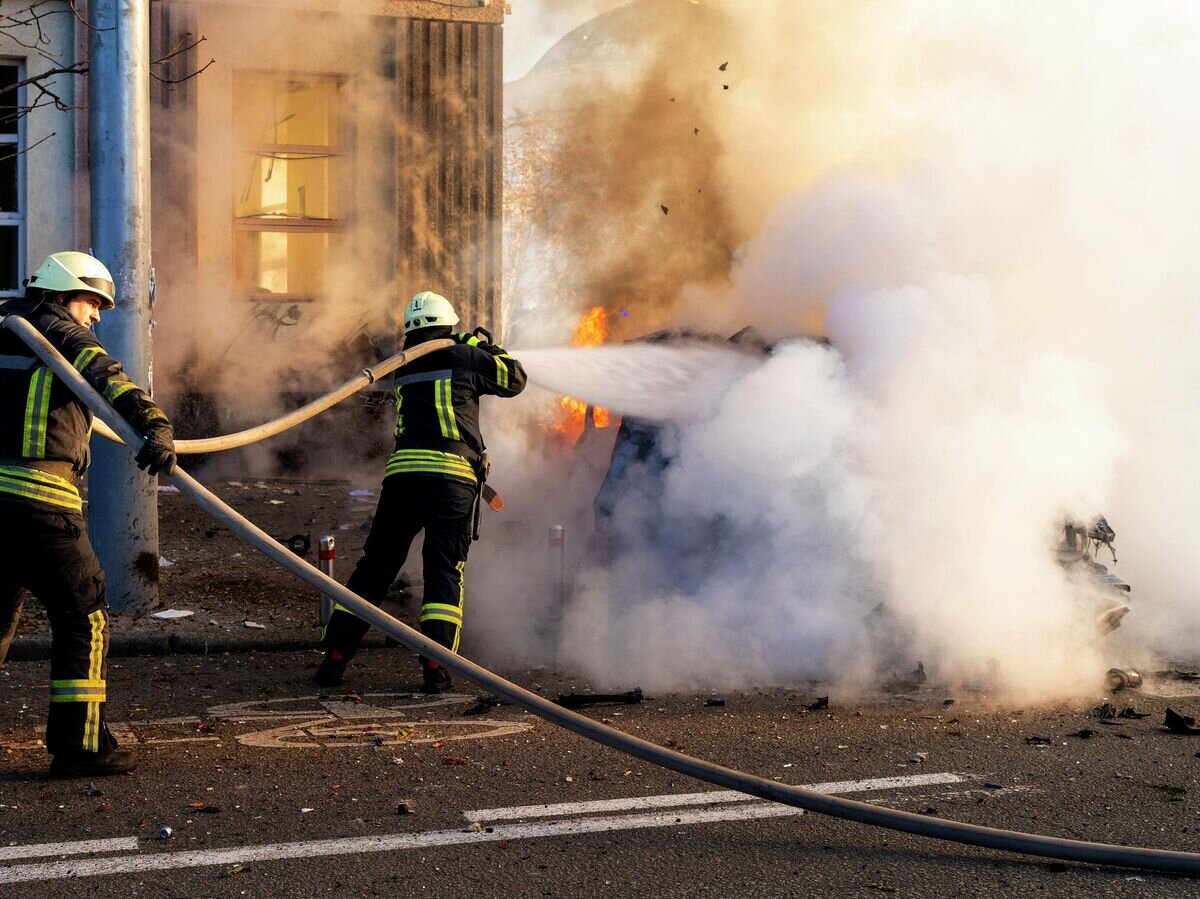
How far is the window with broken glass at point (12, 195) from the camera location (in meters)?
11.6

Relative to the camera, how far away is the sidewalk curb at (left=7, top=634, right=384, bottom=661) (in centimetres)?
670

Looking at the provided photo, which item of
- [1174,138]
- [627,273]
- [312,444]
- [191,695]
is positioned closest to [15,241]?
[312,444]

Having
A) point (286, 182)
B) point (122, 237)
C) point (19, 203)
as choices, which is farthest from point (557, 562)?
point (19, 203)

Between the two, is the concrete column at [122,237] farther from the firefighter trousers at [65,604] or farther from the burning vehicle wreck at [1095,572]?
the burning vehicle wreck at [1095,572]

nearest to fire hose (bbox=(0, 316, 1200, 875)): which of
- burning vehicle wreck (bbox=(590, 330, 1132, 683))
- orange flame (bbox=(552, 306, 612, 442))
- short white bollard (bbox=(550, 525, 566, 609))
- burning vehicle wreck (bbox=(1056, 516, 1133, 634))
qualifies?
burning vehicle wreck (bbox=(590, 330, 1132, 683))

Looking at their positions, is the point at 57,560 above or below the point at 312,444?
below

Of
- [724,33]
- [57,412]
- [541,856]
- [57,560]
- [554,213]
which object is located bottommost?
[541,856]

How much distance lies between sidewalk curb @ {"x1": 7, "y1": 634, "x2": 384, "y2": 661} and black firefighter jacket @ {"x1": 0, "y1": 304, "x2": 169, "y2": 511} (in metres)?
2.36

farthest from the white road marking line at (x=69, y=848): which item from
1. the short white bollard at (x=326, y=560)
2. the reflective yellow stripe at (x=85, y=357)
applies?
the short white bollard at (x=326, y=560)

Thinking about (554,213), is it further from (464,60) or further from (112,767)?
(112,767)

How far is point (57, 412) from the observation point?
4664 mm

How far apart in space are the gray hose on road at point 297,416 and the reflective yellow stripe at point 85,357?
0.29m

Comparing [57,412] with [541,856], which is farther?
[57,412]

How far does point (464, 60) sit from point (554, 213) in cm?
177
